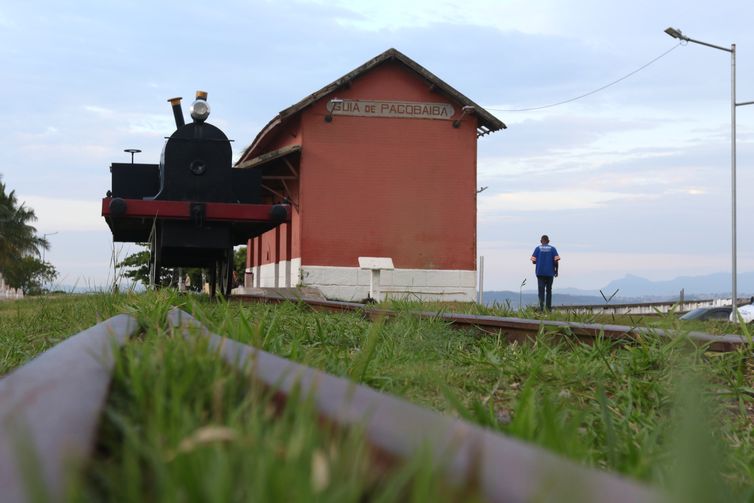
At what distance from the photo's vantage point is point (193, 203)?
1193 centimetres

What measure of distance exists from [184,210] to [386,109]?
16133mm

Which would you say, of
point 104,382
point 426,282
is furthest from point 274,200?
point 104,382

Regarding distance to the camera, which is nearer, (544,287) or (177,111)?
(177,111)

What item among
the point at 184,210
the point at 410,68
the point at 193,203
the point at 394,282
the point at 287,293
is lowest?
the point at 287,293

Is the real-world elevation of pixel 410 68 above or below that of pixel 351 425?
above

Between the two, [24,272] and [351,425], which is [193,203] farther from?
[24,272]

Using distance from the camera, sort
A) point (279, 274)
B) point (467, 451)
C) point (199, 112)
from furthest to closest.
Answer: point (279, 274) < point (199, 112) < point (467, 451)

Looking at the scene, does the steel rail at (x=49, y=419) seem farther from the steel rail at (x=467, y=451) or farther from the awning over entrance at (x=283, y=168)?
the awning over entrance at (x=283, y=168)

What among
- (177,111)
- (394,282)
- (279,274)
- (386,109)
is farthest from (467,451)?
(279,274)

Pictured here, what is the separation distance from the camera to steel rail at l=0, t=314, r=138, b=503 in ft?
3.07

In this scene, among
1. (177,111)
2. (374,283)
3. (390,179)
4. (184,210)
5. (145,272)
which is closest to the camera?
(184,210)

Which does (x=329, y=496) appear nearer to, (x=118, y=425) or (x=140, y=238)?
(x=118, y=425)

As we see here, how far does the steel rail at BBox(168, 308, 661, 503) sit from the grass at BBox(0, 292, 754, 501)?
0.04 m

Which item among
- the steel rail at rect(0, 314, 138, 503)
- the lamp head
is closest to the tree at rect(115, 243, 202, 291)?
the steel rail at rect(0, 314, 138, 503)
